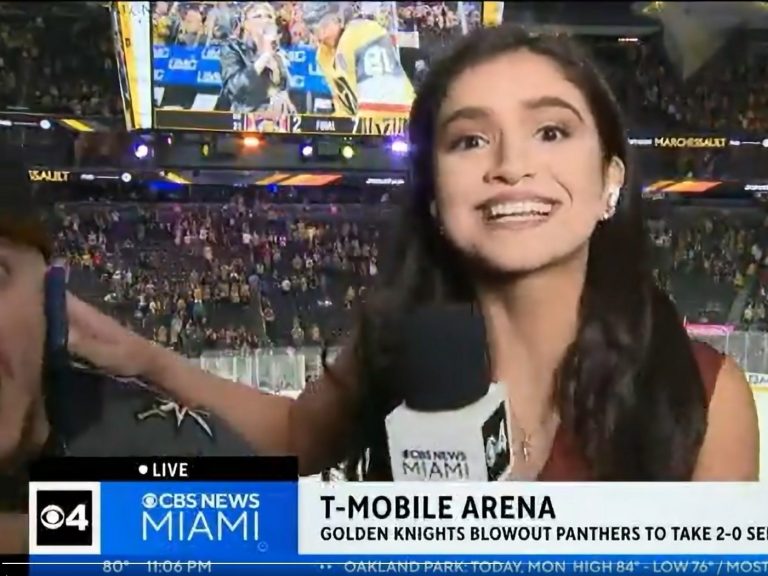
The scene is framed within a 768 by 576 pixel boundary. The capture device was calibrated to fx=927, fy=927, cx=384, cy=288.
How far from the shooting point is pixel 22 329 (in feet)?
5.80

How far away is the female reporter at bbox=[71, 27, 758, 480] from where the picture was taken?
67.8 inches

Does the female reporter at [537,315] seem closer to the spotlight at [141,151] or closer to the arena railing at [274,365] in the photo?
the arena railing at [274,365]

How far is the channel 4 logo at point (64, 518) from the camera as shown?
1.78 m

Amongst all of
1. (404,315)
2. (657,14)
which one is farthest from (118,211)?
(657,14)

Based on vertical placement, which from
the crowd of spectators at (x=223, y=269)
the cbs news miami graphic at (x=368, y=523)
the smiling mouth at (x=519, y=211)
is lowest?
the cbs news miami graphic at (x=368, y=523)

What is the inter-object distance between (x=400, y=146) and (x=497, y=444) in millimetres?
595

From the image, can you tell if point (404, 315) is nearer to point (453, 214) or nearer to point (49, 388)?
point (453, 214)

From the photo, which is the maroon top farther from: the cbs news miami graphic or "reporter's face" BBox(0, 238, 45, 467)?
"reporter's face" BBox(0, 238, 45, 467)

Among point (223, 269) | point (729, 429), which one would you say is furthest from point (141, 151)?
point (729, 429)

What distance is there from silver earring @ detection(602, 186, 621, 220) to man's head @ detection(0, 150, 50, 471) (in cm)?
106

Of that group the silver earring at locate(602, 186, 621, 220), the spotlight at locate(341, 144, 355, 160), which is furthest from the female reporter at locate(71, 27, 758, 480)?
the spotlight at locate(341, 144, 355, 160)

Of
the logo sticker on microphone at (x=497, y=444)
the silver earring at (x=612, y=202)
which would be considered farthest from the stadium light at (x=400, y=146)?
the logo sticker on microphone at (x=497, y=444)

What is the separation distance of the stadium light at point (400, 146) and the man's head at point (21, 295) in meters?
0.68

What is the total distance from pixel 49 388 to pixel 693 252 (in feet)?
4.10
